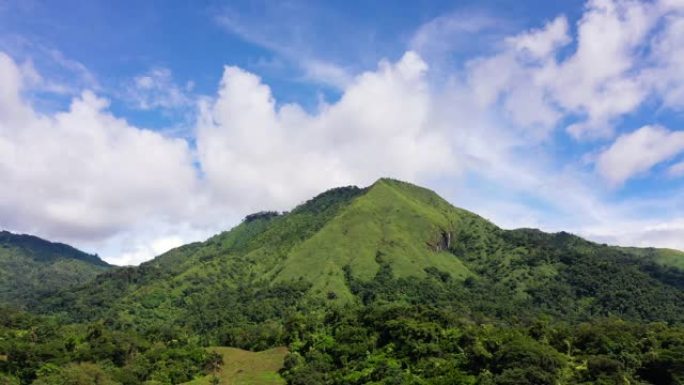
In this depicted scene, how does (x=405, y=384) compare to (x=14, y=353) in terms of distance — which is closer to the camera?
(x=405, y=384)

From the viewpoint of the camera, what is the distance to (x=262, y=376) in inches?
4948

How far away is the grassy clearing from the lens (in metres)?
122

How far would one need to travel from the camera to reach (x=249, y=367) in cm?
13362

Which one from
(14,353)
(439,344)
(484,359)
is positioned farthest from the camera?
(14,353)

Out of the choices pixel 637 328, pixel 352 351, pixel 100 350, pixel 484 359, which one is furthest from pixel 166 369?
pixel 637 328

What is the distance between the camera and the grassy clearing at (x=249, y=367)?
4818 inches

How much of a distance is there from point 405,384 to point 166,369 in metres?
61.2

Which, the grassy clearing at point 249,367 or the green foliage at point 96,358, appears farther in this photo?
the grassy clearing at point 249,367

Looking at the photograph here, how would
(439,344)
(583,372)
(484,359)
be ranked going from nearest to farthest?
(583,372) < (484,359) < (439,344)

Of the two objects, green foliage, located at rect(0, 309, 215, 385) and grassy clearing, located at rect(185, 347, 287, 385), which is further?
grassy clearing, located at rect(185, 347, 287, 385)

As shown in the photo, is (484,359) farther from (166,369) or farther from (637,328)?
(166,369)

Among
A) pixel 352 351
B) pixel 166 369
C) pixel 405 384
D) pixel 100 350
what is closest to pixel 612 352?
pixel 405 384

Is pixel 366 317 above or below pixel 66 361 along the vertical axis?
above

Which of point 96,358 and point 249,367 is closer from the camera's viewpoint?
point 96,358
